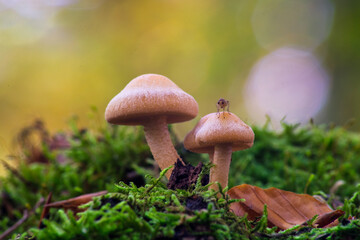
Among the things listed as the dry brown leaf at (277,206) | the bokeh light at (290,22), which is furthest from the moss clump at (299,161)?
the bokeh light at (290,22)

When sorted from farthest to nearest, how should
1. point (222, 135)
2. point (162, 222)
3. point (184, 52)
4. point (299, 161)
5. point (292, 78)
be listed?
point (184, 52), point (292, 78), point (299, 161), point (222, 135), point (162, 222)

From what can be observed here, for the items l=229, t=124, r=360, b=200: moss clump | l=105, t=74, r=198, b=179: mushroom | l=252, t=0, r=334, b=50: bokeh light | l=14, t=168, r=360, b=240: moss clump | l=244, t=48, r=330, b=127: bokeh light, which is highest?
l=252, t=0, r=334, b=50: bokeh light

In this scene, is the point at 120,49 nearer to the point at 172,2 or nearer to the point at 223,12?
the point at 172,2

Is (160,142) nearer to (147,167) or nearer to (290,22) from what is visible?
(147,167)

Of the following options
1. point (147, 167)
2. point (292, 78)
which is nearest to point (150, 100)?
point (147, 167)

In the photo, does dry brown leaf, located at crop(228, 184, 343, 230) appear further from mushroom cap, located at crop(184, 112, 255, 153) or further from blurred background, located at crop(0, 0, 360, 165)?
blurred background, located at crop(0, 0, 360, 165)

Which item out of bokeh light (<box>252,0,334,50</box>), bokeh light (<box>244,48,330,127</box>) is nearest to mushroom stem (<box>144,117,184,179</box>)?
bokeh light (<box>244,48,330,127</box>)

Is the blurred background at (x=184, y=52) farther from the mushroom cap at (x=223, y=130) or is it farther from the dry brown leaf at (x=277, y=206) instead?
the mushroom cap at (x=223, y=130)
